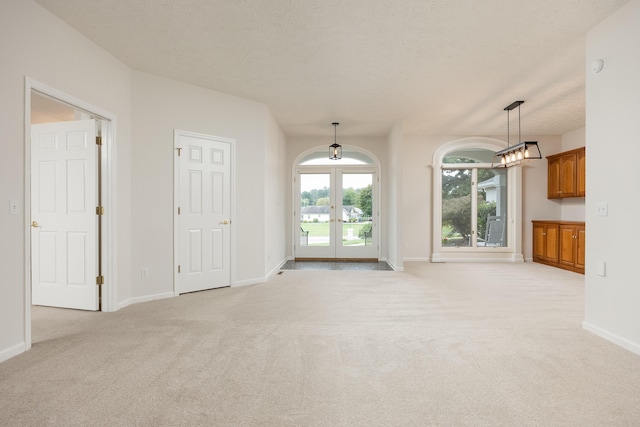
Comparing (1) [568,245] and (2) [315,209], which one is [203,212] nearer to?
(2) [315,209]

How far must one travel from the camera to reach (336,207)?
8008 millimetres

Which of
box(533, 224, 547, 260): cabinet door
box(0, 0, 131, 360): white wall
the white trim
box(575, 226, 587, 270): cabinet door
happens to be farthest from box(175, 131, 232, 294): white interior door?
box(533, 224, 547, 260): cabinet door

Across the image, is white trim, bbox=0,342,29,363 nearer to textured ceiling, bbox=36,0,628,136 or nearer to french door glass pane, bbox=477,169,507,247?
textured ceiling, bbox=36,0,628,136

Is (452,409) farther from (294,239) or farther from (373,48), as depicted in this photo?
(294,239)

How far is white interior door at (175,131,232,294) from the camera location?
15.0 feet

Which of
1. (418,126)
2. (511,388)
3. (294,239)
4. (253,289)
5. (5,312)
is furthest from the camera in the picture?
(294,239)

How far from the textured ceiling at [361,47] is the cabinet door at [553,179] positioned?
1.99m

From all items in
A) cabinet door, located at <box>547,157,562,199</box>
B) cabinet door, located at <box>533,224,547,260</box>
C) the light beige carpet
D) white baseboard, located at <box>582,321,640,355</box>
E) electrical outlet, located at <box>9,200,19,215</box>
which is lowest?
the light beige carpet

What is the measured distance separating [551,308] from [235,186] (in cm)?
446

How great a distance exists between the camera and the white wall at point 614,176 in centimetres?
271

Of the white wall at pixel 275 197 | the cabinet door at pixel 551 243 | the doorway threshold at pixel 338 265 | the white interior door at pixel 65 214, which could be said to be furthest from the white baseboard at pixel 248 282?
the cabinet door at pixel 551 243

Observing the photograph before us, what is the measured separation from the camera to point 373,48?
360 centimetres

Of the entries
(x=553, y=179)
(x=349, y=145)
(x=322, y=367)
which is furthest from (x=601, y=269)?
(x=349, y=145)

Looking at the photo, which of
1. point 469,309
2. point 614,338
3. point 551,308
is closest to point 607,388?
point 614,338
